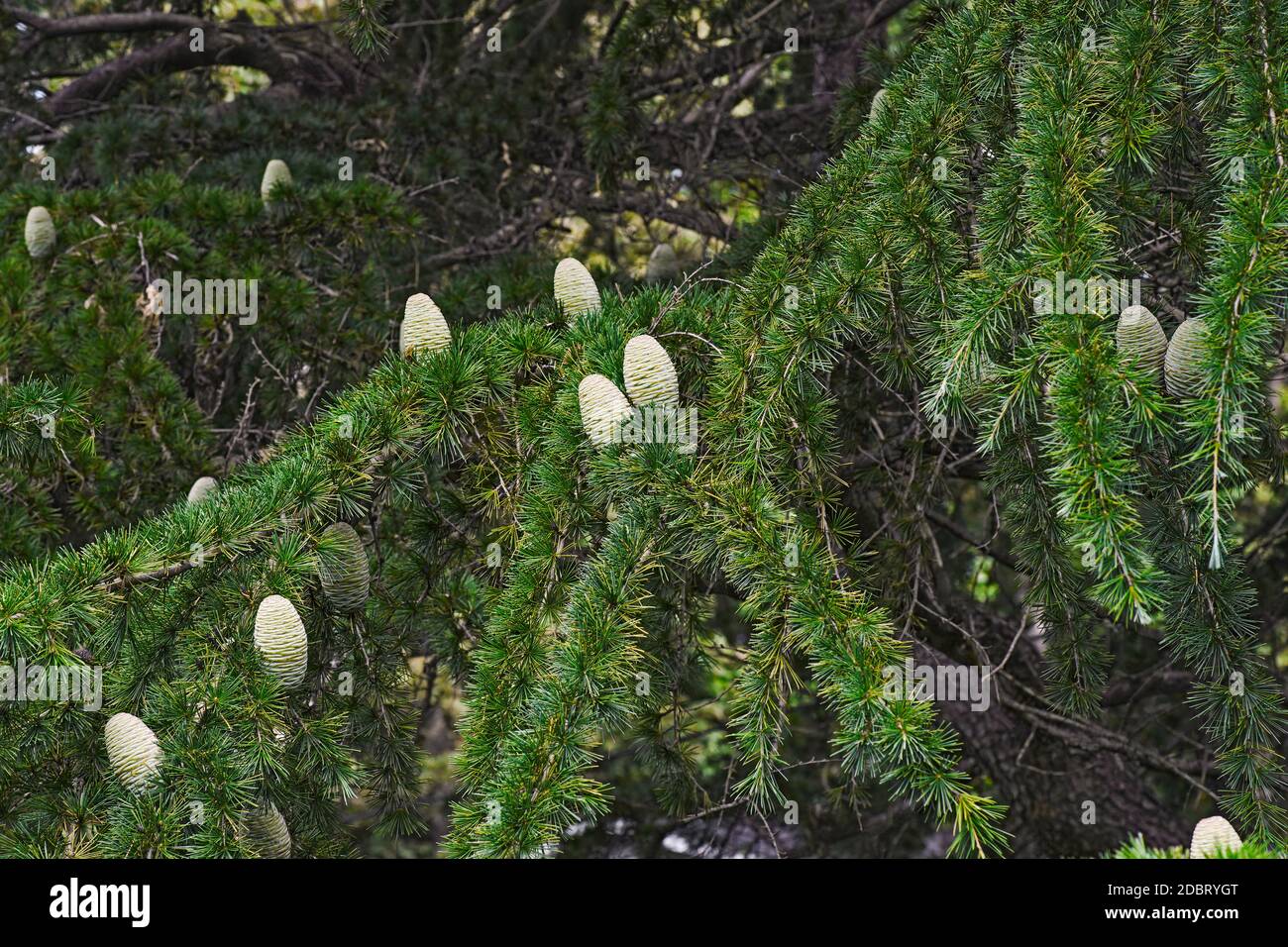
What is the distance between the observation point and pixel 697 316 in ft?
6.14

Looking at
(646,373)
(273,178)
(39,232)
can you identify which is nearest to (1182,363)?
(646,373)

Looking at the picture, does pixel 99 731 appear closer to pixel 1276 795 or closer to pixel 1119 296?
pixel 1119 296

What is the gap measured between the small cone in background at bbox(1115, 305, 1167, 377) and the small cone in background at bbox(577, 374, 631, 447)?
70 cm

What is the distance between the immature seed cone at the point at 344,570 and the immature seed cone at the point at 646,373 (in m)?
0.48

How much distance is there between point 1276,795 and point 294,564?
1.44 metres

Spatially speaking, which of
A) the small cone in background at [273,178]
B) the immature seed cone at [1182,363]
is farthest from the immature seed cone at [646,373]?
the small cone in background at [273,178]

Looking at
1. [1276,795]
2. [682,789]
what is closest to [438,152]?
[682,789]

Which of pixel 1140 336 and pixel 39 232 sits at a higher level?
pixel 39 232

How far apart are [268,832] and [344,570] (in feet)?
1.27

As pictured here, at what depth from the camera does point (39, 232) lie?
2719mm

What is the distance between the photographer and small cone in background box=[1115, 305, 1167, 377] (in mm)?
1547

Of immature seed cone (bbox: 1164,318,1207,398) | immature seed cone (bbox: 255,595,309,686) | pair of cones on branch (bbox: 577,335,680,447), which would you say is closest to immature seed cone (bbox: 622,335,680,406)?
pair of cones on branch (bbox: 577,335,680,447)

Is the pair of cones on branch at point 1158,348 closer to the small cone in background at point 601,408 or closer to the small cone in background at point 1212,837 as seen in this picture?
the small cone in background at point 1212,837

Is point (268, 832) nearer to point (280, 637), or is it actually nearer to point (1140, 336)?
point (280, 637)
